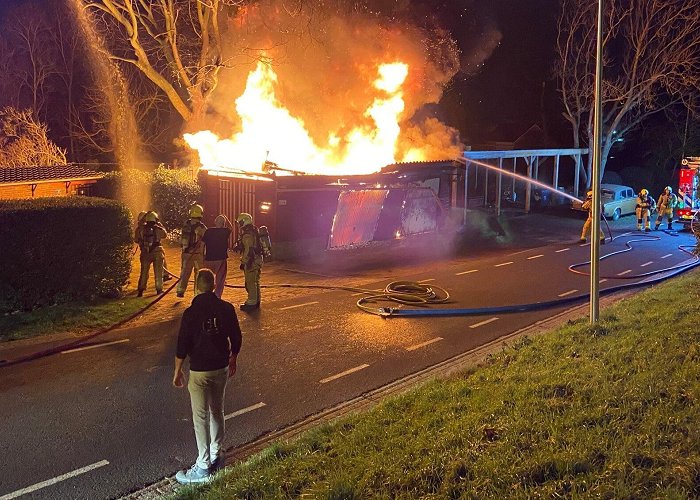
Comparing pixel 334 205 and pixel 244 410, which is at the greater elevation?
pixel 334 205

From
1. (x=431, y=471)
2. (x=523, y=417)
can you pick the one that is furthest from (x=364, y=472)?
(x=523, y=417)

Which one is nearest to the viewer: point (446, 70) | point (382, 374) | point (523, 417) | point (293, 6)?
point (523, 417)

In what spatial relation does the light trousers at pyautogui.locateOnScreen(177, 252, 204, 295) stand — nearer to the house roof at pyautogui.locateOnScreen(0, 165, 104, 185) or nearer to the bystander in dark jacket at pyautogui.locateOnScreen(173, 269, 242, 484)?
the bystander in dark jacket at pyautogui.locateOnScreen(173, 269, 242, 484)

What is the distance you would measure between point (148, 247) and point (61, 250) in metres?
1.65

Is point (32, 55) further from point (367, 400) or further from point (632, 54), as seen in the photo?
point (367, 400)

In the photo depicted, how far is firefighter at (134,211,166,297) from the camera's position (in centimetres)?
1116

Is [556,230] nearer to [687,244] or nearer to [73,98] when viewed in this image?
[687,244]

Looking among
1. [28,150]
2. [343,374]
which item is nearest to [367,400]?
[343,374]

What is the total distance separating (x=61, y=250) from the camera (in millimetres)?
9820

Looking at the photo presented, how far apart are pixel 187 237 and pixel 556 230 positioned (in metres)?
16.7

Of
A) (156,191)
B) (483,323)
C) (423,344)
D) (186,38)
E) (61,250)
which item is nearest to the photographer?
(423,344)

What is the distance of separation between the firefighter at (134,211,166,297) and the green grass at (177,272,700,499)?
662cm

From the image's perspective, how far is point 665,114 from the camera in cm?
3434

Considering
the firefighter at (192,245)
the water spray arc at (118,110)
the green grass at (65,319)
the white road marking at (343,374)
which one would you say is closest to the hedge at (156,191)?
the water spray arc at (118,110)
